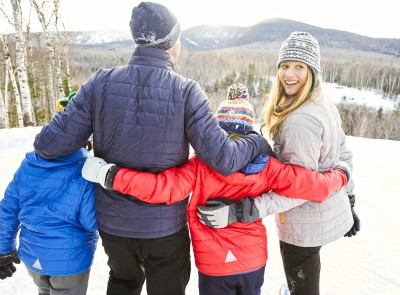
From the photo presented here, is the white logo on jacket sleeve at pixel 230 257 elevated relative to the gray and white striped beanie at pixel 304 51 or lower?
lower

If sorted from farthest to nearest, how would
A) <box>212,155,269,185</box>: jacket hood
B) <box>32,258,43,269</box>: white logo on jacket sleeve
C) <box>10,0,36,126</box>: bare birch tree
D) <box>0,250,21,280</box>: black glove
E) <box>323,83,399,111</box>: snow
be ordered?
<box>323,83,399,111</box>: snow, <box>10,0,36,126</box>: bare birch tree, <box>0,250,21,280</box>: black glove, <box>32,258,43,269</box>: white logo on jacket sleeve, <box>212,155,269,185</box>: jacket hood

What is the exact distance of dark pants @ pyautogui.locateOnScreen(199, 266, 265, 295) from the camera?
1625 mm

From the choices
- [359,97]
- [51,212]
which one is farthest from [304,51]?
[359,97]

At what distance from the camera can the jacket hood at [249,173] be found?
148cm

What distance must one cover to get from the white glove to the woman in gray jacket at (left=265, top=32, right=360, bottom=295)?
932mm

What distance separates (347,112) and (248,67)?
1268 inches

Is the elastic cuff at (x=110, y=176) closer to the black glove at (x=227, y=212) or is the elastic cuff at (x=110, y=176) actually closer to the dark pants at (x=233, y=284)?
the black glove at (x=227, y=212)

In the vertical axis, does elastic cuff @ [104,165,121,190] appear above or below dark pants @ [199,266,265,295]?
above

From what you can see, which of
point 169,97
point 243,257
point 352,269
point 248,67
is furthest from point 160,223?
point 248,67

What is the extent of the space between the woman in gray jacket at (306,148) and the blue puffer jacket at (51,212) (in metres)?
1.09

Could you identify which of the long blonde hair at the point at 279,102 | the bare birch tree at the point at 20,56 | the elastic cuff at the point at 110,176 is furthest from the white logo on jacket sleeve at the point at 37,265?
the bare birch tree at the point at 20,56

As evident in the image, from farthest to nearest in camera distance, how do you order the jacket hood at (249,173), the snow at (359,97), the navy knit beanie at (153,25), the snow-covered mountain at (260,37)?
the snow-covered mountain at (260,37)
the snow at (359,97)
the jacket hood at (249,173)
the navy knit beanie at (153,25)

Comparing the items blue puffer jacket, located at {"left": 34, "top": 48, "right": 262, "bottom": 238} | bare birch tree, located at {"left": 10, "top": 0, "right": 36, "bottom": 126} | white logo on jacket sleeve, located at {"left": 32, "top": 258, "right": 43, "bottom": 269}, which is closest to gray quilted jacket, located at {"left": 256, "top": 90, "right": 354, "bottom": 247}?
blue puffer jacket, located at {"left": 34, "top": 48, "right": 262, "bottom": 238}

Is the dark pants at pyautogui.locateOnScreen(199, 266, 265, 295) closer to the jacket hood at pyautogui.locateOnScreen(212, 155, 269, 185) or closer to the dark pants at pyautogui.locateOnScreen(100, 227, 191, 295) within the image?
the dark pants at pyautogui.locateOnScreen(100, 227, 191, 295)
